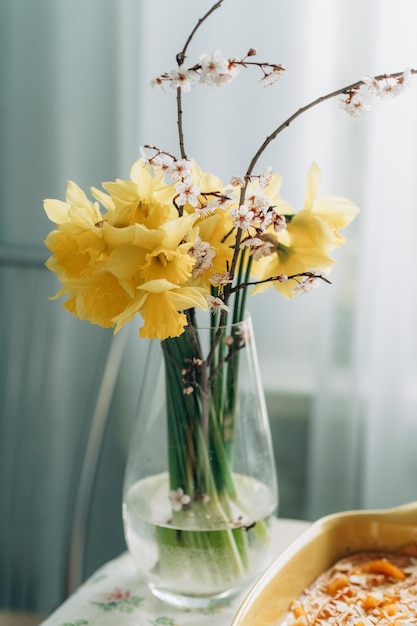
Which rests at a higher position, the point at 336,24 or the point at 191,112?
the point at 336,24

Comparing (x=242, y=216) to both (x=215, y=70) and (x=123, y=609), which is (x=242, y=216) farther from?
(x=123, y=609)

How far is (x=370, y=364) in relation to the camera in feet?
4.74

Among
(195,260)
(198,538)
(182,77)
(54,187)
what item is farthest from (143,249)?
(54,187)

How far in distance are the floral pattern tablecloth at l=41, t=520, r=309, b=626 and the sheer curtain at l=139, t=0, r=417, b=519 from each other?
1.98 ft

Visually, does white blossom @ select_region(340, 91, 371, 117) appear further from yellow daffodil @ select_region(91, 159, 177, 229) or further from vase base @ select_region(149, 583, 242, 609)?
vase base @ select_region(149, 583, 242, 609)

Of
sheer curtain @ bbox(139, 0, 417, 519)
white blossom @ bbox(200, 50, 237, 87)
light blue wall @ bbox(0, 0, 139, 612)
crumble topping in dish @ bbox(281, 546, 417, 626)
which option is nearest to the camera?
white blossom @ bbox(200, 50, 237, 87)

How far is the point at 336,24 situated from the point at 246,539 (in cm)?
88

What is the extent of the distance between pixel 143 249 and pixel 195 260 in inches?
1.8

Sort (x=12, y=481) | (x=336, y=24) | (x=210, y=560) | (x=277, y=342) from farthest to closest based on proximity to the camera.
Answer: (x=12, y=481)
(x=277, y=342)
(x=336, y=24)
(x=210, y=560)

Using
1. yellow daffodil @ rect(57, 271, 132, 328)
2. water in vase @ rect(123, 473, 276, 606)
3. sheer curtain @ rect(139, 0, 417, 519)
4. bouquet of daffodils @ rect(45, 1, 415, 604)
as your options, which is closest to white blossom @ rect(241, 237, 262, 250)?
bouquet of daffodils @ rect(45, 1, 415, 604)

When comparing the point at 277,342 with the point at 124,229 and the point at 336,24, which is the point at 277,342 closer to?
the point at 336,24

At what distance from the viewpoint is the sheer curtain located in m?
1.37

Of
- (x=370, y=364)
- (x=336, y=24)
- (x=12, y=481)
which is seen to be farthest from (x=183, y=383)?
(x=12, y=481)

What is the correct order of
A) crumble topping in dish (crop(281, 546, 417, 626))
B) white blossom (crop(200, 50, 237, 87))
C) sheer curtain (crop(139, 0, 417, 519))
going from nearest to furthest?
white blossom (crop(200, 50, 237, 87)) → crumble topping in dish (crop(281, 546, 417, 626)) → sheer curtain (crop(139, 0, 417, 519))
